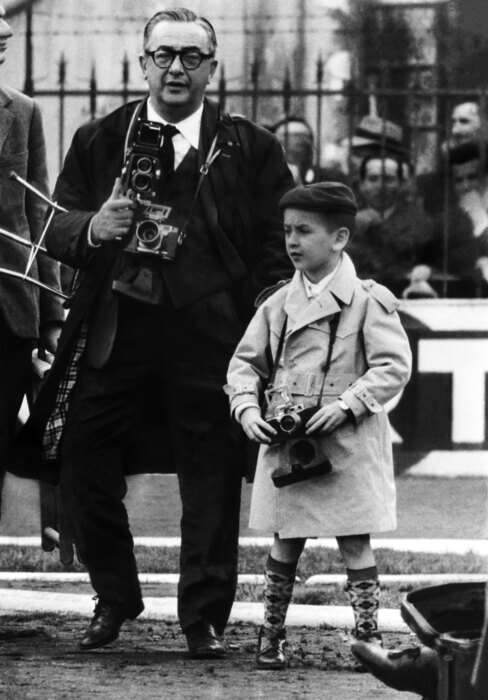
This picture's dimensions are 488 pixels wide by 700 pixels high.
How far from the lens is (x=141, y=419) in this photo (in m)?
6.73

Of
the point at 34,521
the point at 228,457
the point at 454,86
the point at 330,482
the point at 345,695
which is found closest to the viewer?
the point at 345,695

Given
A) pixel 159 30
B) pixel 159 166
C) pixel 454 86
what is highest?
pixel 454 86

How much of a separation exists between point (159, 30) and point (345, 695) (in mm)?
2172

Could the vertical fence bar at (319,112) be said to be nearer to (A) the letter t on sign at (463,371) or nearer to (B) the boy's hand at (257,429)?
(A) the letter t on sign at (463,371)

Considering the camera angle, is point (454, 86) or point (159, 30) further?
point (454, 86)

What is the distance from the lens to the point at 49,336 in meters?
7.16

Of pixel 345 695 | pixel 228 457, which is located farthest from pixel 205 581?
pixel 345 695

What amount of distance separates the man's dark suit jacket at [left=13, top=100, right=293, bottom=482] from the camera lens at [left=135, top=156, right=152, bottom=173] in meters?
0.20

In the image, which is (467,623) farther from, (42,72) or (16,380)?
(42,72)

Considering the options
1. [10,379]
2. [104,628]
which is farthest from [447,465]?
[104,628]

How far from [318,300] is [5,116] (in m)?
1.34

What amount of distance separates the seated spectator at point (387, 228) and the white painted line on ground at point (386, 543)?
2.67 m

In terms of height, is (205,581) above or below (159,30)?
below

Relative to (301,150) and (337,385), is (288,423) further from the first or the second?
(301,150)
